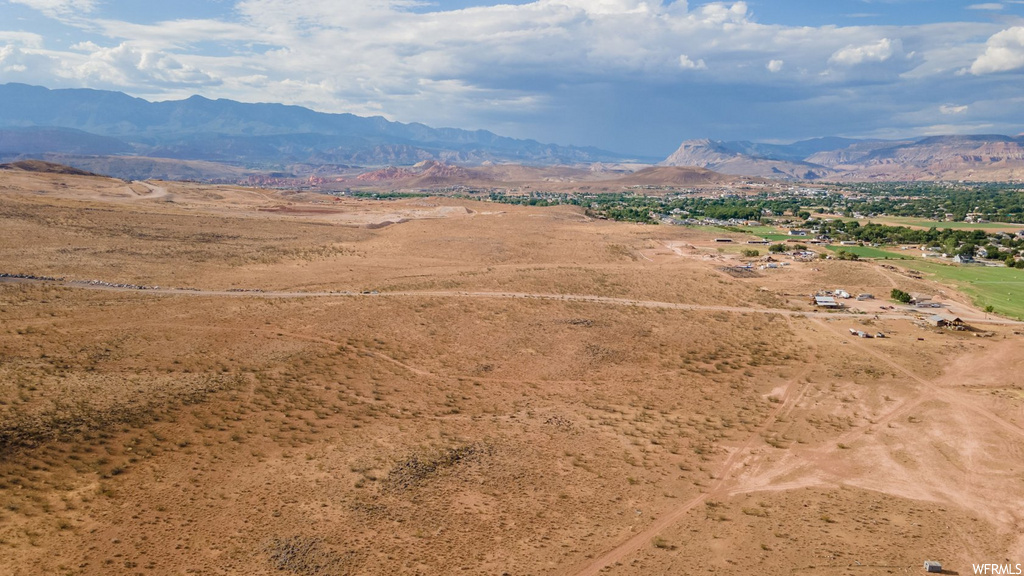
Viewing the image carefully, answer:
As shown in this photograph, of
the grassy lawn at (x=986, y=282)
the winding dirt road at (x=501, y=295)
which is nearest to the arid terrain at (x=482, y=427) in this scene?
the winding dirt road at (x=501, y=295)

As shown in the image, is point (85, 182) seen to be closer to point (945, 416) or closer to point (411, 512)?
point (411, 512)

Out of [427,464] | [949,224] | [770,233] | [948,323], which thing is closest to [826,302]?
[948,323]

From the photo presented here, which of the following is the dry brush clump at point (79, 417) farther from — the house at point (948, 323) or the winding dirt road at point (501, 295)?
the house at point (948, 323)

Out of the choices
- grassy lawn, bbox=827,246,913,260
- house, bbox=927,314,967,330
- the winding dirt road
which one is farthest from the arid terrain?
grassy lawn, bbox=827,246,913,260

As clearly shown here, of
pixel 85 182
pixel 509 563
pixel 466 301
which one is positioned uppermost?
pixel 85 182

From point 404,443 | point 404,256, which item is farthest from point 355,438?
point 404,256

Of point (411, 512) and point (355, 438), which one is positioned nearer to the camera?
point (411, 512)

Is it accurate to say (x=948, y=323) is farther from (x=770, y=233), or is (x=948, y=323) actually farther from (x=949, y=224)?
(x=949, y=224)
